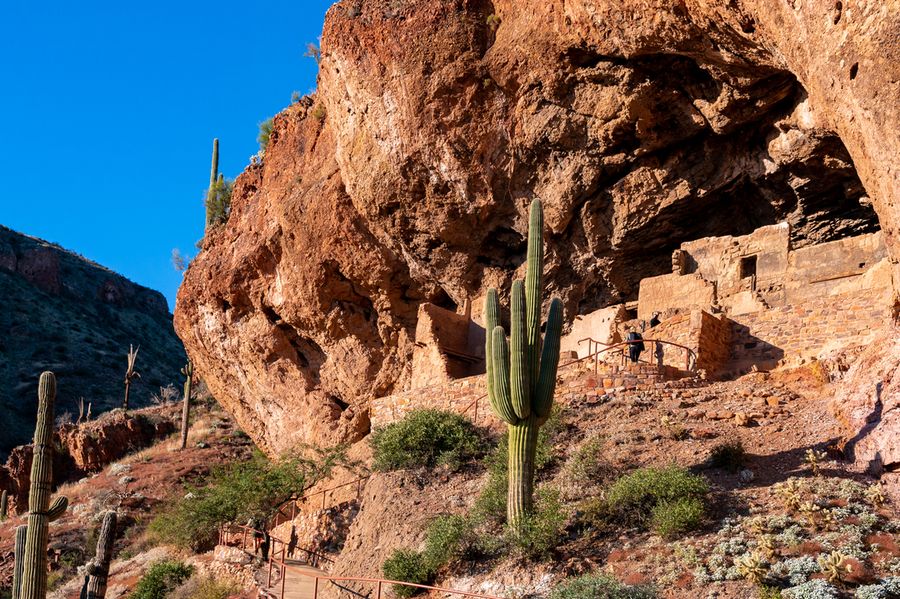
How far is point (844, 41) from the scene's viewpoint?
12578mm

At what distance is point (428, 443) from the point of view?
17.1m

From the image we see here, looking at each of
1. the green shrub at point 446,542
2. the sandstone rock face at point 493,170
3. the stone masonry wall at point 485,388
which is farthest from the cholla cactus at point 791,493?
the stone masonry wall at point 485,388

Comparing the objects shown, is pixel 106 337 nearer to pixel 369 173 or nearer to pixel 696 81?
pixel 369 173

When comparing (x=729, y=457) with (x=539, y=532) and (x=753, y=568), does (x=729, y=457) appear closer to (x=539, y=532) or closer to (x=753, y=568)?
(x=539, y=532)

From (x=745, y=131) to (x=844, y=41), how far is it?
6.79 meters

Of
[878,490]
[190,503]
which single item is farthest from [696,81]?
[190,503]

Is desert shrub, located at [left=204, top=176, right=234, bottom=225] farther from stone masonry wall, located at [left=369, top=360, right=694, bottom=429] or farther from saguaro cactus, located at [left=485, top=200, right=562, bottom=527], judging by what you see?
saguaro cactus, located at [left=485, top=200, right=562, bottom=527]

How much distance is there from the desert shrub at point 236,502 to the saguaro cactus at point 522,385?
7943mm

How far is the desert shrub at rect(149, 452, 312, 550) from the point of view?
2014cm

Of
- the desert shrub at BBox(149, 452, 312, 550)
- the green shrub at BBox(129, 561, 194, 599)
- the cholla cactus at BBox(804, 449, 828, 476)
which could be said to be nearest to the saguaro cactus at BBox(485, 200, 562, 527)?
the cholla cactus at BBox(804, 449, 828, 476)

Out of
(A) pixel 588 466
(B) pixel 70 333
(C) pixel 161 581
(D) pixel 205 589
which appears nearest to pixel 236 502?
(C) pixel 161 581

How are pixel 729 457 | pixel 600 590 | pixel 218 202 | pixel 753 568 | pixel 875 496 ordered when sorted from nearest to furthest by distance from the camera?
1. pixel 753 568
2. pixel 600 590
3. pixel 875 496
4. pixel 729 457
5. pixel 218 202

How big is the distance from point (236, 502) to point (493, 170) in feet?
28.7

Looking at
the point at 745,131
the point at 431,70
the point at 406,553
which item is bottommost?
the point at 406,553
